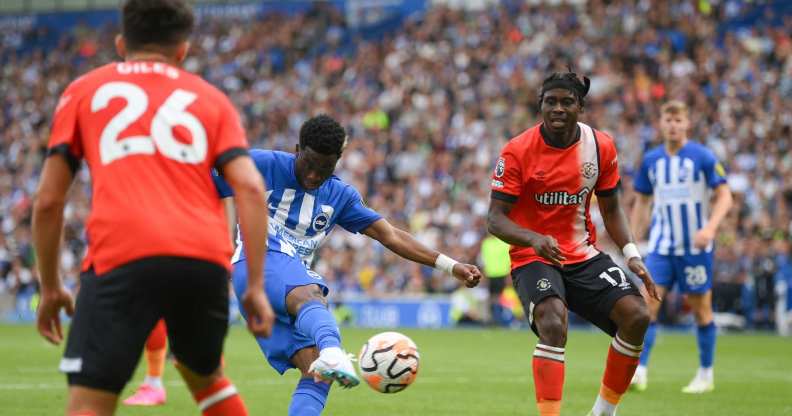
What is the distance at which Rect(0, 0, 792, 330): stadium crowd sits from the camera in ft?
81.4

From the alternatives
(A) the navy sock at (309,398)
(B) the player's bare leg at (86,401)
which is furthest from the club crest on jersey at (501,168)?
(B) the player's bare leg at (86,401)

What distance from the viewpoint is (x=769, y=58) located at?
26672 millimetres

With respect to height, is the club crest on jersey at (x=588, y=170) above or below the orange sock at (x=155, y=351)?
above

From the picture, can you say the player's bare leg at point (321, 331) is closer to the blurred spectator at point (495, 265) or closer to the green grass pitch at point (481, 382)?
the green grass pitch at point (481, 382)

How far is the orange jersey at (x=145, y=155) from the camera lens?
15.4ft


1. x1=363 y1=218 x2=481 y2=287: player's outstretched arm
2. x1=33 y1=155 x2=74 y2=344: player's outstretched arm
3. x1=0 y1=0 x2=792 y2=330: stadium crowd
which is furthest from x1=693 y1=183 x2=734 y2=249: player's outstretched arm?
x1=0 y1=0 x2=792 y2=330: stadium crowd

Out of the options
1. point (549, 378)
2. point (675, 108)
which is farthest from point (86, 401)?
point (675, 108)

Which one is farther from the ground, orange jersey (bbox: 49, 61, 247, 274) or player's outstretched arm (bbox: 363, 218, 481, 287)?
orange jersey (bbox: 49, 61, 247, 274)

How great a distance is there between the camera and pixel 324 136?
741 cm

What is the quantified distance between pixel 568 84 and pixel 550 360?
190cm

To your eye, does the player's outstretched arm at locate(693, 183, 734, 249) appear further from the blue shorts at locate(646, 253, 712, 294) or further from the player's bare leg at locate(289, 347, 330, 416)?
the player's bare leg at locate(289, 347, 330, 416)

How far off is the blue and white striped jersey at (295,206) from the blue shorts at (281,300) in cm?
18

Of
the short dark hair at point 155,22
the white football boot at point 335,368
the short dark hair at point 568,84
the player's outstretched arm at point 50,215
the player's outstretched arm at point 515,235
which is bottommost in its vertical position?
the white football boot at point 335,368

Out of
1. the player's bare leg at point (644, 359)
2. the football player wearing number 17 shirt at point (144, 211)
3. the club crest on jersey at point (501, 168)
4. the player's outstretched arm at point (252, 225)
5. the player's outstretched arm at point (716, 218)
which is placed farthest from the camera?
the player's bare leg at point (644, 359)
